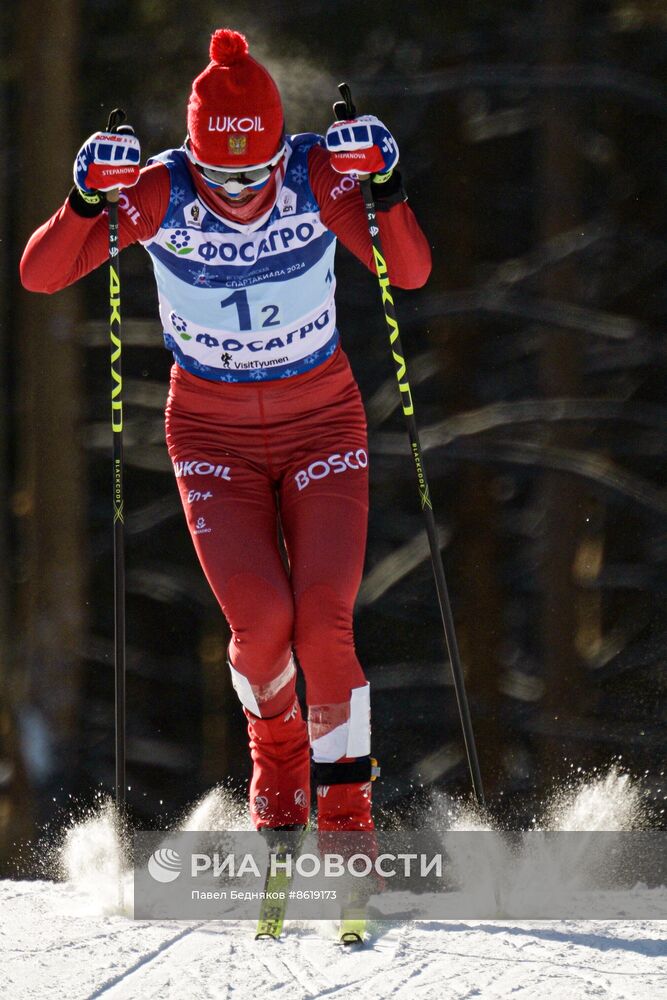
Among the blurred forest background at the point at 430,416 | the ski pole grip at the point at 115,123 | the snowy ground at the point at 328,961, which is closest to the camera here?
the snowy ground at the point at 328,961

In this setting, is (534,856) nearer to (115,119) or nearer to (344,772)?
(344,772)

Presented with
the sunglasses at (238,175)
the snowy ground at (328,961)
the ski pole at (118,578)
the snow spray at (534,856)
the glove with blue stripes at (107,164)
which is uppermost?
the glove with blue stripes at (107,164)

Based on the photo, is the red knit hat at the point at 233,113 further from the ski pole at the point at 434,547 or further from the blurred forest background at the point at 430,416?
the blurred forest background at the point at 430,416

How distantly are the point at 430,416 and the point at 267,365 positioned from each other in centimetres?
231

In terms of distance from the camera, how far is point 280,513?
11.6 feet

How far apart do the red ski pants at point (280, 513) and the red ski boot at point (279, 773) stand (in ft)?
0.16

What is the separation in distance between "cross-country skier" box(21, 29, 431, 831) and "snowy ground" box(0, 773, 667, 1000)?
1.10 feet

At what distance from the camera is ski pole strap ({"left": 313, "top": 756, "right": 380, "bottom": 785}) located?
3252 mm

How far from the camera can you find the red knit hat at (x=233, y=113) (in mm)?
3199

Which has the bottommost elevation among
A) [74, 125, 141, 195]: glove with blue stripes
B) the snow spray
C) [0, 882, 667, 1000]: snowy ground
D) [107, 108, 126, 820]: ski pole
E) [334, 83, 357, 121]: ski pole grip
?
[0, 882, 667, 1000]: snowy ground

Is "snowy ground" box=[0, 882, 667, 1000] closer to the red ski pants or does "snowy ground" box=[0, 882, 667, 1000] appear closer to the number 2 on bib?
the red ski pants

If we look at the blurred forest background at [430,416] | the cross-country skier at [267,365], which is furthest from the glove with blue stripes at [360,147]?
the blurred forest background at [430,416]

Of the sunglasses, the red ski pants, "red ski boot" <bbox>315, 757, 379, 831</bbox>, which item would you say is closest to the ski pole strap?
"red ski boot" <bbox>315, 757, 379, 831</bbox>

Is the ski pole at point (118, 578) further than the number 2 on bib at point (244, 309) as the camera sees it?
Yes
